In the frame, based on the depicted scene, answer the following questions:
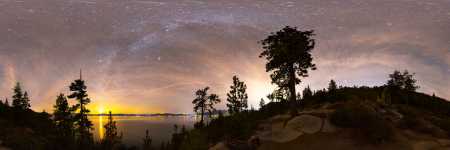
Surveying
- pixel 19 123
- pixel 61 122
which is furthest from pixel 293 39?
pixel 61 122

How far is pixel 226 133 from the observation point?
73.3 feet

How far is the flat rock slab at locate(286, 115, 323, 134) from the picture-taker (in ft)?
67.9

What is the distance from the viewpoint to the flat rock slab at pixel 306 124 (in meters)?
20.7

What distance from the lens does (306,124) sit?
2167 centimetres

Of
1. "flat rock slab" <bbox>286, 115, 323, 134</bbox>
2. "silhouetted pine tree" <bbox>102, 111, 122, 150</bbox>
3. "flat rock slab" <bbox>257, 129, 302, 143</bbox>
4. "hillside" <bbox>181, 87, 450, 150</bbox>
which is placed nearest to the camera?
"hillside" <bbox>181, 87, 450, 150</bbox>

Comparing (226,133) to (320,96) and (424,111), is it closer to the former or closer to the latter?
(320,96)

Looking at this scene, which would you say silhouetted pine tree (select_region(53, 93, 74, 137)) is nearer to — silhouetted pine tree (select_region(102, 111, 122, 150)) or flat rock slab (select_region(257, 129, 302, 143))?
silhouetted pine tree (select_region(102, 111, 122, 150))

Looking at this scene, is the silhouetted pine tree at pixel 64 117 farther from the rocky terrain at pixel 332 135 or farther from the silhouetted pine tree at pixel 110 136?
the rocky terrain at pixel 332 135

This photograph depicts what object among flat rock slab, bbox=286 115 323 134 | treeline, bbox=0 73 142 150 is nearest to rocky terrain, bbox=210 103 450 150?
flat rock slab, bbox=286 115 323 134

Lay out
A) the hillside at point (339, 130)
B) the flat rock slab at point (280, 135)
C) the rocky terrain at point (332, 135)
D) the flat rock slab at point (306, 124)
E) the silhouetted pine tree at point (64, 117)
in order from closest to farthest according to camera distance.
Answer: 1. the rocky terrain at point (332, 135)
2. the hillside at point (339, 130)
3. the flat rock slab at point (280, 135)
4. the flat rock slab at point (306, 124)
5. the silhouetted pine tree at point (64, 117)

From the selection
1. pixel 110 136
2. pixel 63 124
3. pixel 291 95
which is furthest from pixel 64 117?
pixel 291 95

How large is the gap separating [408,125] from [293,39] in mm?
10454

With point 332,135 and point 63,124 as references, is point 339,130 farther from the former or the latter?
point 63,124

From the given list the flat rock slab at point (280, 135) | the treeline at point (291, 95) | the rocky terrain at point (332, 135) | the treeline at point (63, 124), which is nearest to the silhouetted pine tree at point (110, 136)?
the treeline at point (63, 124)
